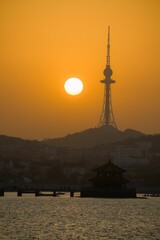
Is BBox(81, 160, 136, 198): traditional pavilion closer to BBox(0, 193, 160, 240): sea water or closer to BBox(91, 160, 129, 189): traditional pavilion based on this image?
BBox(91, 160, 129, 189): traditional pavilion

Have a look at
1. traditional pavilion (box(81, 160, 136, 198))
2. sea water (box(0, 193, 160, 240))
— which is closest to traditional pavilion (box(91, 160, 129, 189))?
traditional pavilion (box(81, 160, 136, 198))

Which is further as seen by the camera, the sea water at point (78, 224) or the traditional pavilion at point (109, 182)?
the traditional pavilion at point (109, 182)

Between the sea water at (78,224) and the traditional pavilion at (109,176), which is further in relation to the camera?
the traditional pavilion at (109,176)

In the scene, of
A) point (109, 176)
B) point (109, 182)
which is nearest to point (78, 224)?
point (109, 176)

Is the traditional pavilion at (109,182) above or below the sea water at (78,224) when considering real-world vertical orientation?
above

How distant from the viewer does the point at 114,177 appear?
547 ft

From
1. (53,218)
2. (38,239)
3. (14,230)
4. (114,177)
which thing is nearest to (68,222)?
(53,218)

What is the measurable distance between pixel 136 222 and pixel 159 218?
11326 mm

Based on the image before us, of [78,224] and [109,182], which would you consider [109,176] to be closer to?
[109,182]

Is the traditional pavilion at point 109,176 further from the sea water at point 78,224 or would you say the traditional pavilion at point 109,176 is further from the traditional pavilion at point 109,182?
the sea water at point 78,224

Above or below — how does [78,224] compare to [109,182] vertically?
below

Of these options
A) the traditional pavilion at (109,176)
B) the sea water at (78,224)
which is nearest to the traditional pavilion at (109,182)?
the traditional pavilion at (109,176)

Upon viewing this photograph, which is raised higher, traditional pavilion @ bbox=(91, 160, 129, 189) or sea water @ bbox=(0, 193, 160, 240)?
traditional pavilion @ bbox=(91, 160, 129, 189)

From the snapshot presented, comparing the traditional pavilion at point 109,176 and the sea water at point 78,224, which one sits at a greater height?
the traditional pavilion at point 109,176
